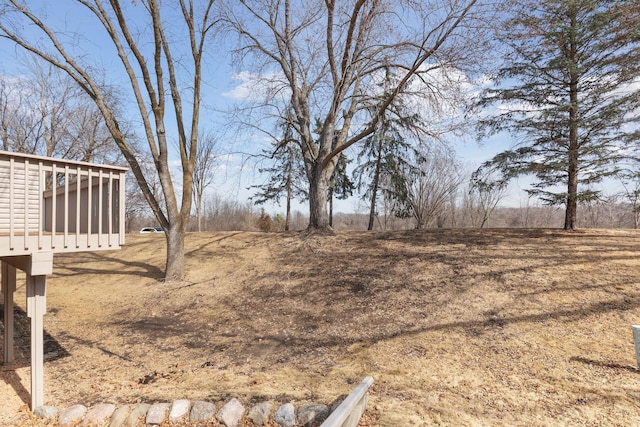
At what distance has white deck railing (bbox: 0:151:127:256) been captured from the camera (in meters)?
3.65

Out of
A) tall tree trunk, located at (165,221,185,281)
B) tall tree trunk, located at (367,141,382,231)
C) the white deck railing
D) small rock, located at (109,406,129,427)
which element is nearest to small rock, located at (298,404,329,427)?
Result: small rock, located at (109,406,129,427)

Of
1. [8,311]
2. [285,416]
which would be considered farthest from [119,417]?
[8,311]

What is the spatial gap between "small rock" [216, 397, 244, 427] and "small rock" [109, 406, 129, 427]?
95cm

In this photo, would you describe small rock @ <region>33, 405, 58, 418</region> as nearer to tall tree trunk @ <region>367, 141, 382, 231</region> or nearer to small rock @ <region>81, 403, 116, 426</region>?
small rock @ <region>81, 403, 116, 426</region>

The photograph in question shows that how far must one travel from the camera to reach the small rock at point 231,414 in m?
3.24

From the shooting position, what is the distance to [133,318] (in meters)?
6.64

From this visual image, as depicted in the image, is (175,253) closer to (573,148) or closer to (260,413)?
(260,413)

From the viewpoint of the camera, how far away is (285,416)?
321 centimetres

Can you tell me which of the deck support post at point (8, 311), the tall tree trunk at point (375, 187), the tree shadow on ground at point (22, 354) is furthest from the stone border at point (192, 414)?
the tall tree trunk at point (375, 187)

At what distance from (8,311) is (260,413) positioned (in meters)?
4.36

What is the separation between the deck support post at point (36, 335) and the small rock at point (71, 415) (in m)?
0.46

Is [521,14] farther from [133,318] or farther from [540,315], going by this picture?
[133,318]

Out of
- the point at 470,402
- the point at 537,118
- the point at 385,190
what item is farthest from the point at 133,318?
the point at 385,190

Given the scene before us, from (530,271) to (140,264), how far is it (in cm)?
981
